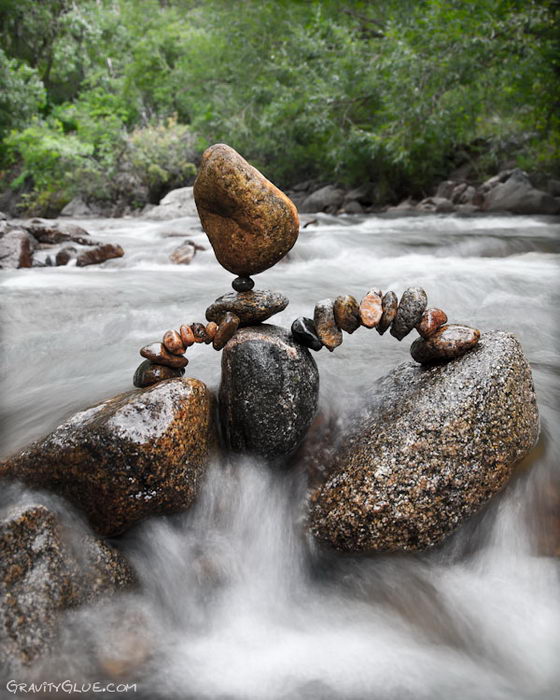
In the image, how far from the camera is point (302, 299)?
5.46m

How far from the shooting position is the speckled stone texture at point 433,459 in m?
2.09

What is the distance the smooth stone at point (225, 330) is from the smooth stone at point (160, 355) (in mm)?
227

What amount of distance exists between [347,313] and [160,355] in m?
1.03

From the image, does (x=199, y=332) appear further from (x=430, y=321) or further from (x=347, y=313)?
(x=430, y=321)

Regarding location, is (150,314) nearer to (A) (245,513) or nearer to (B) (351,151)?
(A) (245,513)

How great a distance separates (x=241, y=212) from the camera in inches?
89.9

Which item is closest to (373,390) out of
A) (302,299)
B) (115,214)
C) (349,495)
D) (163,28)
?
(349,495)

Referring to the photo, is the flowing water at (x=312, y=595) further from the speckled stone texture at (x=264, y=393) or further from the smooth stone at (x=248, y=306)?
the smooth stone at (x=248, y=306)

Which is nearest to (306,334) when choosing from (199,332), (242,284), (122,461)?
(242,284)

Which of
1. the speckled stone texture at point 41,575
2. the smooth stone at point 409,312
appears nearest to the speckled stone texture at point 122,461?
the speckled stone texture at point 41,575

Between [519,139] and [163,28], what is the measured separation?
63.6ft

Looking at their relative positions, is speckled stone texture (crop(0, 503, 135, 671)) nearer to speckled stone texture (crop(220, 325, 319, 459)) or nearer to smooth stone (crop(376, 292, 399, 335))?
speckled stone texture (crop(220, 325, 319, 459))

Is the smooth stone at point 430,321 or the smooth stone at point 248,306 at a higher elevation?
the smooth stone at point 248,306

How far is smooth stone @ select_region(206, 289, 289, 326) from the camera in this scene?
102 inches
